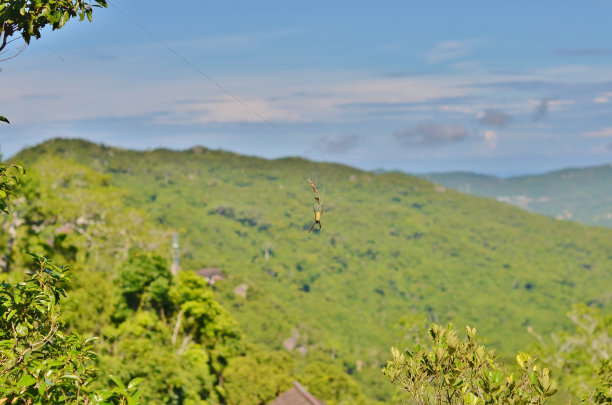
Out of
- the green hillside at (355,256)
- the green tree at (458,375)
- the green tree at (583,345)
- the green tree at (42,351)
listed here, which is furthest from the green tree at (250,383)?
the green hillside at (355,256)

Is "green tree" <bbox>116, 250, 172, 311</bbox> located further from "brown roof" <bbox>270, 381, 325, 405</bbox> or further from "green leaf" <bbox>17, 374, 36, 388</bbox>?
"green leaf" <bbox>17, 374, 36, 388</bbox>

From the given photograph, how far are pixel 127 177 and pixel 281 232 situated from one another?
1601 inches

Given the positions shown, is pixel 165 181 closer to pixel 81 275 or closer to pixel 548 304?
pixel 548 304

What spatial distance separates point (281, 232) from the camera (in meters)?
127

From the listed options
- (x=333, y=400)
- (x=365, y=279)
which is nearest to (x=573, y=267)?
(x=365, y=279)

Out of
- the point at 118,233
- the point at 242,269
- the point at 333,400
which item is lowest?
the point at 242,269

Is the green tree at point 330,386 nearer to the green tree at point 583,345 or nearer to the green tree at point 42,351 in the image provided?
the green tree at point 583,345

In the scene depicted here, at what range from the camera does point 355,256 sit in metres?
134

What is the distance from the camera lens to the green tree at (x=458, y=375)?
5738 millimetres

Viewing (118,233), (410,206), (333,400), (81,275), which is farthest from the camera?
(410,206)

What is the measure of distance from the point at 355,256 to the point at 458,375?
12911cm

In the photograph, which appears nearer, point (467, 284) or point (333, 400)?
point (333, 400)

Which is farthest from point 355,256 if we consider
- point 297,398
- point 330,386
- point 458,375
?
point 458,375

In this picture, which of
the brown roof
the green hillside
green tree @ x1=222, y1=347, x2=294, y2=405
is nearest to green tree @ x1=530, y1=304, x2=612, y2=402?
the brown roof
